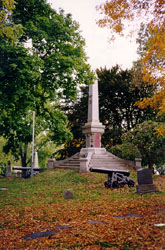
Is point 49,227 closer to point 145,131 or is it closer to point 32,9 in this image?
point 32,9

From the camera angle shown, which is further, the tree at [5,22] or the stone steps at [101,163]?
the stone steps at [101,163]

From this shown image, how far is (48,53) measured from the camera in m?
15.7

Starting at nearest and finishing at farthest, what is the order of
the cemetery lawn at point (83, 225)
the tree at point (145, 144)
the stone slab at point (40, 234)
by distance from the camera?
the cemetery lawn at point (83, 225), the stone slab at point (40, 234), the tree at point (145, 144)

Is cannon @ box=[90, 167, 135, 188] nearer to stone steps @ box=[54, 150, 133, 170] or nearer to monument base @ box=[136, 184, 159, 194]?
monument base @ box=[136, 184, 159, 194]

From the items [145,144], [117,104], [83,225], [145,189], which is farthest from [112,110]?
[83,225]

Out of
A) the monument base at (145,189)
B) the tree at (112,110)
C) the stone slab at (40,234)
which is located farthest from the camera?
the tree at (112,110)

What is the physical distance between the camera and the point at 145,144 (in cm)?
2162

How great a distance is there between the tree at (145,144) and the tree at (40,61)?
762cm

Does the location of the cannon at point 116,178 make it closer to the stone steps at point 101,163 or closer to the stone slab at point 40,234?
the stone steps at point 101,163

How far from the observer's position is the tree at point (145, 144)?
21.0 meters

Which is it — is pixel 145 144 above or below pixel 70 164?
above

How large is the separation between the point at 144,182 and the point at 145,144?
1083 centimetres

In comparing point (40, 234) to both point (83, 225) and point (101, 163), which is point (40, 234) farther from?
point (101, 163)

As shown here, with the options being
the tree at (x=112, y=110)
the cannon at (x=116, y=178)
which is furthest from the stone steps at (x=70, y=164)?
the cannon at (x=116, y=178)
